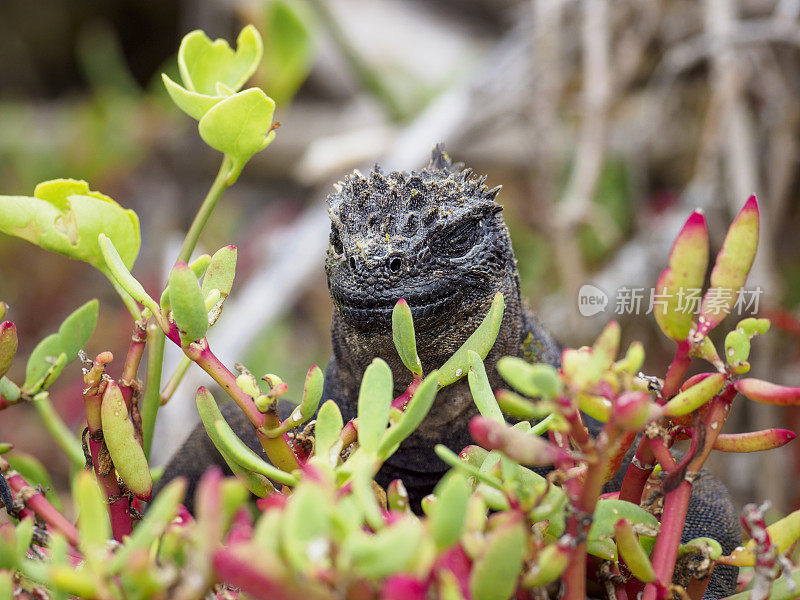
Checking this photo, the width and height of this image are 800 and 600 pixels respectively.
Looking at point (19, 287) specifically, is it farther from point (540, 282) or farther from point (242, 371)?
point (242, 371)

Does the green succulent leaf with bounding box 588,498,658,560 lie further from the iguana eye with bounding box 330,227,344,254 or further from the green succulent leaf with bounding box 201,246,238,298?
the iguana eye with bounding box 330,227,344,254

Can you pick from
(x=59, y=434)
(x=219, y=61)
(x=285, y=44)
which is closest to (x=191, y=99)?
(x=219, y=61)

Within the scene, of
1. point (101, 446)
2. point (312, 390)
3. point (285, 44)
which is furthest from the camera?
point (285, 44)

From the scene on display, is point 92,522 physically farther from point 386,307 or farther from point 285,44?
point 285,44

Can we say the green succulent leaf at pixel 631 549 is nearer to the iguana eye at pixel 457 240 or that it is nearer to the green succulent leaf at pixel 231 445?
the green succulent leaf at pixel 231 445

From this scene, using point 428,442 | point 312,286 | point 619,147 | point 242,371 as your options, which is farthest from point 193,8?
point 242,371

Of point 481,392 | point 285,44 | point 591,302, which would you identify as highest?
point 285,44

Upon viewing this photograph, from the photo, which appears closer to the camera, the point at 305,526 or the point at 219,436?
the point at 305,526
